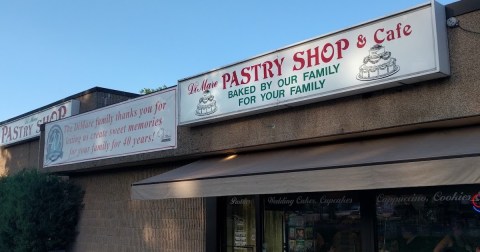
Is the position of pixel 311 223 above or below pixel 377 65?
below

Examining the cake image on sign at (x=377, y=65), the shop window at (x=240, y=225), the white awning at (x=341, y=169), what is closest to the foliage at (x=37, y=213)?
the white awning at (x=341, y=169)

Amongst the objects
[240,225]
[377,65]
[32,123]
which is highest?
[32,123]

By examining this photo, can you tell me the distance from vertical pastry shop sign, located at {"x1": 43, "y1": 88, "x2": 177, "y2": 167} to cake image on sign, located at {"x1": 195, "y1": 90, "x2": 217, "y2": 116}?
78 centimetres

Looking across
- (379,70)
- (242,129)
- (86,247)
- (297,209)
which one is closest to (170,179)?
(242,129)

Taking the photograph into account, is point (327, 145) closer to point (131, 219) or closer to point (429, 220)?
point (429, 220)

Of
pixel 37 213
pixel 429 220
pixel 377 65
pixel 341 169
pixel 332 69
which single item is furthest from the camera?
pixel 37 213

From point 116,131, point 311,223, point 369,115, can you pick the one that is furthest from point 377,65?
point 116,131

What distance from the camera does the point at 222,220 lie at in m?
9.40

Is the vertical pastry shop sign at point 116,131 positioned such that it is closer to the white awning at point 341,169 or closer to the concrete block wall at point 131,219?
the concrete block wall at point 131,219

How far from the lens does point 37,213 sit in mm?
12406

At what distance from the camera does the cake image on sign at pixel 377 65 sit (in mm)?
6324

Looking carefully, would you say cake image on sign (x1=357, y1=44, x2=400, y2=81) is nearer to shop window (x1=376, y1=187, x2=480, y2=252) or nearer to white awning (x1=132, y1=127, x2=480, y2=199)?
white awning (x1=132, y1=127, x2=480, y2=199)

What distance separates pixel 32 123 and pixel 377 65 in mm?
12482

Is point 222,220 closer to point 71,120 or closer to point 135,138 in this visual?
point 135,138
